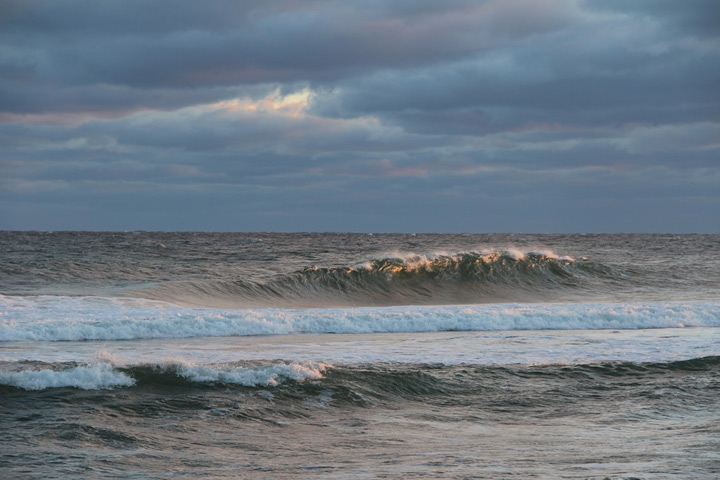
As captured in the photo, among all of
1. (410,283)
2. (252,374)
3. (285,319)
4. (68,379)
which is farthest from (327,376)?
(410,283)

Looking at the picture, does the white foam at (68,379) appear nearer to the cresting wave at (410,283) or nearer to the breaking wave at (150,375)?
the breaking wave at (150,375)

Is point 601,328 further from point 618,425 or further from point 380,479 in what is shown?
point 380,479

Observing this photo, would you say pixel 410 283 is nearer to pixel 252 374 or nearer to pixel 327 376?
pixel 327 376

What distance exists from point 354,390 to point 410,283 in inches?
703

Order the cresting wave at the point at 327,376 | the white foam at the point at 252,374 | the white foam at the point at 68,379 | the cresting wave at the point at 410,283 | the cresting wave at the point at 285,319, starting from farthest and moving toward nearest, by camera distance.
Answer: the cresting wave at the point at 410,283 < the cresting wave at the point at 285,319 < the white foam at the point at 252,374 < the cresting wave at the point at 327,376 < the white foam at the point at 68,379

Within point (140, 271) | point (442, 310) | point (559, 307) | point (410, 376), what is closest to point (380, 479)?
point (410, 376)

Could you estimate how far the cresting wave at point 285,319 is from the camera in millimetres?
13617

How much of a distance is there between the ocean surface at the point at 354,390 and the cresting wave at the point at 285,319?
0.06 m

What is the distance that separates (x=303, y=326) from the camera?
1517cm

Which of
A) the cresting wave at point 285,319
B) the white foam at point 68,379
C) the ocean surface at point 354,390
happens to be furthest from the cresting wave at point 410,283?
the white foam at point 68,379

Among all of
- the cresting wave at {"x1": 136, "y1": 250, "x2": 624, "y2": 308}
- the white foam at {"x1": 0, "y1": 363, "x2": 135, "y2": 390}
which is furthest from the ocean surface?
the cresting wave at {"x1": 136, "y1": 250, "x2": 624, "y2": 308}

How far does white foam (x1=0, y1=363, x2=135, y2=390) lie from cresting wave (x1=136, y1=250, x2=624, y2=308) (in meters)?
11.3

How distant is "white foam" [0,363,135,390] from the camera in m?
8.25

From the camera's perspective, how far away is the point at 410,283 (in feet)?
87.0
